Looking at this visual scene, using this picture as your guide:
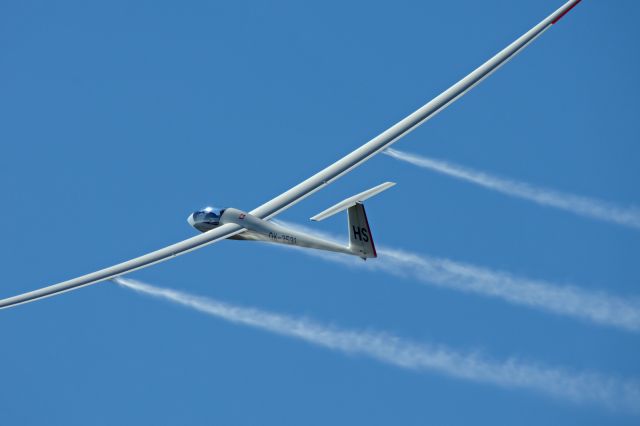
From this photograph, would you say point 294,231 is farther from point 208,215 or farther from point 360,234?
point 208,215

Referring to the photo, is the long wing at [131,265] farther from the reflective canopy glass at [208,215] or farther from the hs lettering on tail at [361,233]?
the hs lettering on tail at [361,233]

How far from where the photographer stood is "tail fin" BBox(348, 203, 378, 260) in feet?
206

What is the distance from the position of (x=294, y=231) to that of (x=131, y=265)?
9459 millimetres

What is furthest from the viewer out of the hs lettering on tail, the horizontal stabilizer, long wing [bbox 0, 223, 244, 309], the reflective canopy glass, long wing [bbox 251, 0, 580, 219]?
the reflective canopy glass

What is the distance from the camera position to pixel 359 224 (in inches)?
2475

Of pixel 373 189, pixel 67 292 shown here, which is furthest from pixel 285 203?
pixel 67 292

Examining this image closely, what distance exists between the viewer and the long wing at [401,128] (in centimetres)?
6706

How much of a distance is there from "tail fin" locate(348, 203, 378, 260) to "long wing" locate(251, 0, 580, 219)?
501cm

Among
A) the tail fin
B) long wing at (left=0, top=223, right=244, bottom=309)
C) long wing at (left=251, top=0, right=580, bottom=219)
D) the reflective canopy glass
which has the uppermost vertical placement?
long wing at (left=251, top=0, right=580, bottom=219)

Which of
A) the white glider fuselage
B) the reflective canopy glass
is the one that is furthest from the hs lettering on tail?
the reflective canopy glass

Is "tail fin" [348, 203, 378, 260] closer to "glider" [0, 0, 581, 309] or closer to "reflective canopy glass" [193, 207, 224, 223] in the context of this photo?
"glider" [0, 0, 581, 309]

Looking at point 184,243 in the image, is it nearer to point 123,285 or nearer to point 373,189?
point 123,285

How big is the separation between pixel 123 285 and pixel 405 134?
731 inches

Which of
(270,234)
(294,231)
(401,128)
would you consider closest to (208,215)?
(270,234)
